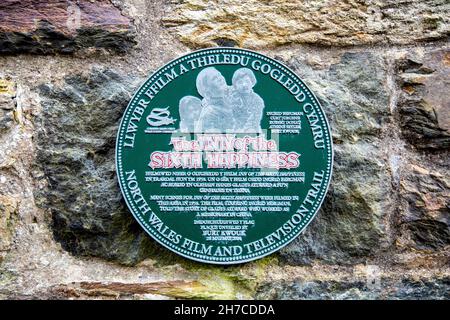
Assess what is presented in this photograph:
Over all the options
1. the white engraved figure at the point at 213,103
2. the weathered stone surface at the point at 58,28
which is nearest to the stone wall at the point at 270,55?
the weathered stone surface at the point at 58,28

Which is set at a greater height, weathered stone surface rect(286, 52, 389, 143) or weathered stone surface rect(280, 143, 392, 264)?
weathered stone surface rect(286, 52, 389, 143)

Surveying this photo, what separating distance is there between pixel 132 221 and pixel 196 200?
0.68 feet

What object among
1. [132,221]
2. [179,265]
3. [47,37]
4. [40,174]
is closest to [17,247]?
[40,174]

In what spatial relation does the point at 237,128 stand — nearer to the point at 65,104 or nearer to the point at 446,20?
the point at 65,104

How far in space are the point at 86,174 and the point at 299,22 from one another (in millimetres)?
811

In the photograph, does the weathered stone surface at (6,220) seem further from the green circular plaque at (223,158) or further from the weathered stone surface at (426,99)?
the weathered stone surface at (426,99)

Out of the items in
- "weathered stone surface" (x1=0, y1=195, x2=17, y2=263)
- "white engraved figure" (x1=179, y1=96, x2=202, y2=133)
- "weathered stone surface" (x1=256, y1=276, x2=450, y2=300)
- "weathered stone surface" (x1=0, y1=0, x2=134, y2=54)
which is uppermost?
"weathered stone surface" (x1=0, y1=0, x2=134, y2=54)

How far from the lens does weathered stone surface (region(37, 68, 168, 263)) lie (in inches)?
73.0

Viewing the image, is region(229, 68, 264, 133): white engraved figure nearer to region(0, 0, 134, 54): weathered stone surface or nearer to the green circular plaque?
the green circular plaque

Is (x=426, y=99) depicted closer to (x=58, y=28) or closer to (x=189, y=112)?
(x=189, y=112)

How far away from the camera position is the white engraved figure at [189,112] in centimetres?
187

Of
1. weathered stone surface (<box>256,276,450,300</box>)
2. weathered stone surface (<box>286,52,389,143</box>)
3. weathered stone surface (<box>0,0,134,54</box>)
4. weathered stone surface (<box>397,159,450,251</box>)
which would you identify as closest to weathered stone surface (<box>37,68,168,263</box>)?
weathered stone surface (<box>0,0,134,54</box>)

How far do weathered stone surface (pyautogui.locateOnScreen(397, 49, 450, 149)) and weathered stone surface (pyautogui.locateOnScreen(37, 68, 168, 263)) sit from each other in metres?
0.86

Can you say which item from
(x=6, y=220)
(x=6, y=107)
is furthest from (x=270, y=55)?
(x=6, y=220)
